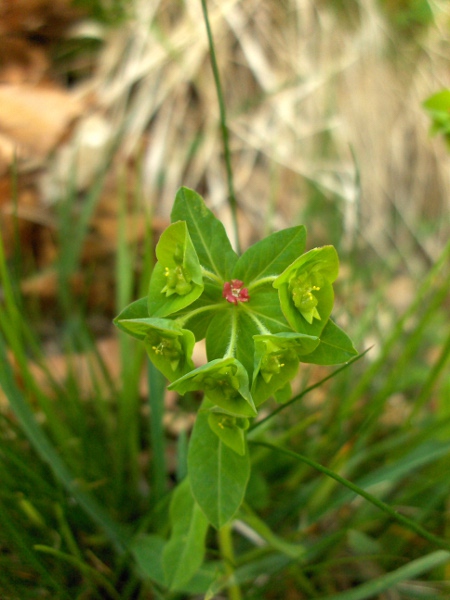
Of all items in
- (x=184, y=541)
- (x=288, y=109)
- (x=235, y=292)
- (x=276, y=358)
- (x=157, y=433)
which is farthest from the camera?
(x=288, y=109)

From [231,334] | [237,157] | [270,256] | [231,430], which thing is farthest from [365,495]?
[237,157]

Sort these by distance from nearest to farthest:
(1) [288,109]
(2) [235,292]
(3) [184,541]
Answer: (2) [235,292]
(3) [184,541]
(1) [288,109]

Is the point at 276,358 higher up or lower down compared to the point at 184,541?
higher up

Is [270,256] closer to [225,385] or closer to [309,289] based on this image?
[309,289]

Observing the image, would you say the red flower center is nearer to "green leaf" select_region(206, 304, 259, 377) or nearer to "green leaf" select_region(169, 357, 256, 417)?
"green leaf" select_region(206, 304, 259, 377)

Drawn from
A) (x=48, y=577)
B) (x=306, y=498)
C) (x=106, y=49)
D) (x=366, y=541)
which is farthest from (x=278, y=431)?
(x=106, y=49)

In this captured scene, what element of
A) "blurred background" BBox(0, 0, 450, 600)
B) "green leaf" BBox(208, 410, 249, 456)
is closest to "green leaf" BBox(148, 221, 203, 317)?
"green leaf" BBox(208, 410, 249, 456)
